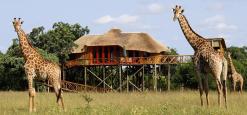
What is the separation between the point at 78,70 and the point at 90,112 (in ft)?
136

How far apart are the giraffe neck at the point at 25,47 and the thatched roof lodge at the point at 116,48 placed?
31.3 m

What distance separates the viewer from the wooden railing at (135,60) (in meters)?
45.6

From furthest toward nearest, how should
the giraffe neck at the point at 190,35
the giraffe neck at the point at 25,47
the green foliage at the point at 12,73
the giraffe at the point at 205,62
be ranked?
the green foliage at the point at 12,73 < the giraffe neck at the point at 25,47 < the giraffe neck at the point at 190,35 < the giraffe at the point at 205,62

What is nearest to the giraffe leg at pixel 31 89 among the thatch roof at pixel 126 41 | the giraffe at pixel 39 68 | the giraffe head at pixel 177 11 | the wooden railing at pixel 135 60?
the giraffe at pixel 39 68

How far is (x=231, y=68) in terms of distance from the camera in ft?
94.0

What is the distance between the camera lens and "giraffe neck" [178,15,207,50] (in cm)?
1614

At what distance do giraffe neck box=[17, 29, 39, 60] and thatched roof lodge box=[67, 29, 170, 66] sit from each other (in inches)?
1232

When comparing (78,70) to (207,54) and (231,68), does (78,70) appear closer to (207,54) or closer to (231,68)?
(231,68)

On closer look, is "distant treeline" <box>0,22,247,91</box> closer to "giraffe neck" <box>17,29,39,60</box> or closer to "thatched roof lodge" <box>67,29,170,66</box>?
"thatched roof lodge" <box>67,29,170,66</box>

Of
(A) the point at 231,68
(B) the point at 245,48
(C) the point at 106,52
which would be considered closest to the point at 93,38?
(C) the point at 106,52

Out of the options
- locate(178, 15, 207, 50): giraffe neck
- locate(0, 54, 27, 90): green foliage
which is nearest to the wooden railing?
locate(0, 54, 27, 90): green foliage

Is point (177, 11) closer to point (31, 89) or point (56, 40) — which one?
point (31, 89)

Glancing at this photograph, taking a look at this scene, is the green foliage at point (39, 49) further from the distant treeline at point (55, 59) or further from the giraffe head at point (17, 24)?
the giraffe head at point (17, 24)

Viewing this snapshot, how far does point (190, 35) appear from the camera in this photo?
16.5 meters
